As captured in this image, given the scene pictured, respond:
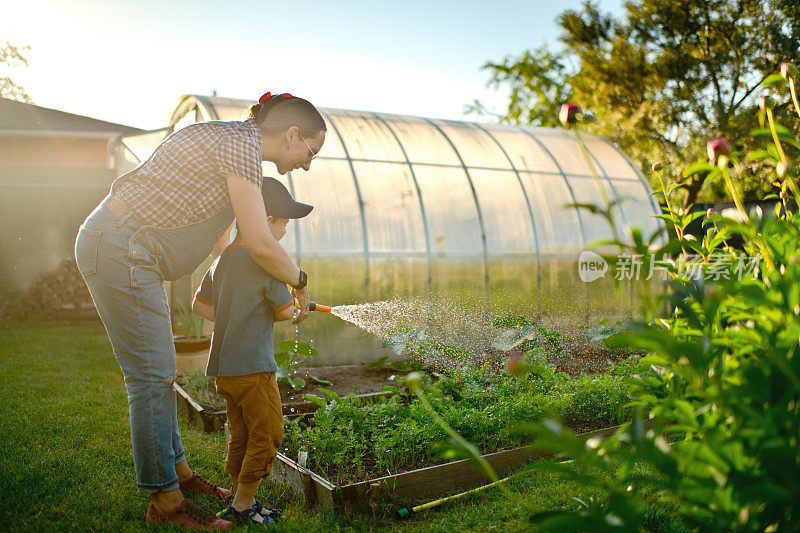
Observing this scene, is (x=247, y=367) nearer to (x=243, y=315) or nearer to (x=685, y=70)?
(x=243, y=315)

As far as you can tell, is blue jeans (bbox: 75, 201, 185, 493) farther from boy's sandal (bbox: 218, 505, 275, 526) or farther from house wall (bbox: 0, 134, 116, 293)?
house wall (bbox: 0, 134, 116, 293)

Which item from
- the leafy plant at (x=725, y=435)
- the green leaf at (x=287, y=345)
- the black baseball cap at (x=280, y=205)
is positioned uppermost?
the black baseball cap at (x=280, y=205)

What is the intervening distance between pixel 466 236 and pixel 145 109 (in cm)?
1403

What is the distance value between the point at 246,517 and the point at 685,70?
15.2 m

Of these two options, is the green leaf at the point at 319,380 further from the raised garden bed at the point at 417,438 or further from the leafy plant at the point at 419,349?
the raised garden bed at the point at 417,438

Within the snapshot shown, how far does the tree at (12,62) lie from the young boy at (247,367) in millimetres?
26036

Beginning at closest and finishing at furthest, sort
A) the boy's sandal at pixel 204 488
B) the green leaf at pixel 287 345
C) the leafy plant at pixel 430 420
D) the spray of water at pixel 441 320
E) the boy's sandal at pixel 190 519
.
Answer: the boy's sandal at pixel 190 519
the boy's sandal at pixel 204 488
the leafy plant at pixel 430 420
the green leaf at pixel 287 345
the spray of water at pixel 441 320

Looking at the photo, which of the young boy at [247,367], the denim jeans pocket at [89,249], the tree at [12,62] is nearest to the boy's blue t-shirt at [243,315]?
the young boy at [247,367]

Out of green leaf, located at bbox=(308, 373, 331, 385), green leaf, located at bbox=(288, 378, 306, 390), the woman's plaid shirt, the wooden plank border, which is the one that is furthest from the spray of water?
the woman's plaid shirt

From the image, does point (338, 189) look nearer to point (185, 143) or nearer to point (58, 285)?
point (185, 143)

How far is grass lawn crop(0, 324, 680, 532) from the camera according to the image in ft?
8.32

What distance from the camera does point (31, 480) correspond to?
10.1 ft

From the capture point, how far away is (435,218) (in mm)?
6703

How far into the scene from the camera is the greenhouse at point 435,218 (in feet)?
20.0
